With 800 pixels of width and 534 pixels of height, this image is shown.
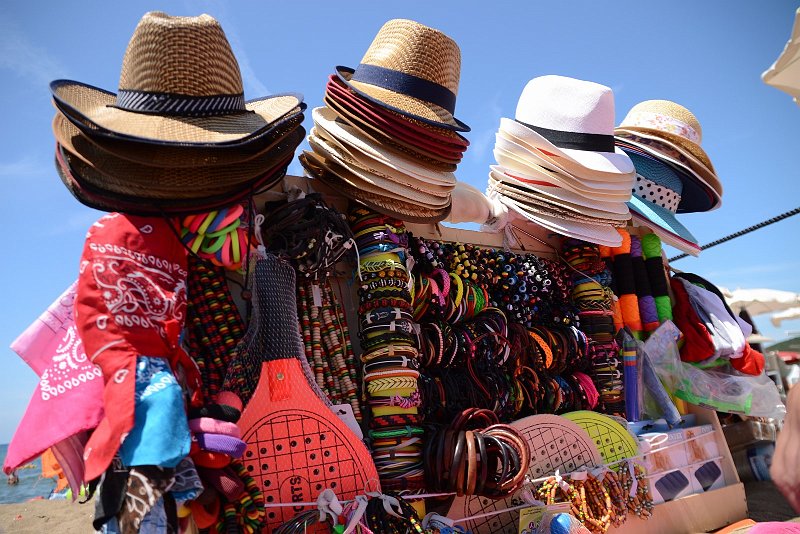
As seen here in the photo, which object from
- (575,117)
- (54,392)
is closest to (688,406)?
(575,117)

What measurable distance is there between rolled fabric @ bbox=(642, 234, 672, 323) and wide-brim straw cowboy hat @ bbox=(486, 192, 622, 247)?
1.88ft

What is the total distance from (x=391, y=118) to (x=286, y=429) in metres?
1.00

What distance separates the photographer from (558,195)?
2812 mm

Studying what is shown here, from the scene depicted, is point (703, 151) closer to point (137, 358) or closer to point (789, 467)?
point (789, 467)

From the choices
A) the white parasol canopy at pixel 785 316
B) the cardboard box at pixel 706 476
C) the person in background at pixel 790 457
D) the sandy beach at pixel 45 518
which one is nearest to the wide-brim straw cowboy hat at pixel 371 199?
the person in background at pixel 790 457

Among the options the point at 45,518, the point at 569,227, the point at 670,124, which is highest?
the point at 670,124

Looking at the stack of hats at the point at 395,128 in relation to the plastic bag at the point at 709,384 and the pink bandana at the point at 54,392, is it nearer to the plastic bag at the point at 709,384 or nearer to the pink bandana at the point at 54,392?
the pink bandana at the point at 54,392

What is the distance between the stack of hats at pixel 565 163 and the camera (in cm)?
279

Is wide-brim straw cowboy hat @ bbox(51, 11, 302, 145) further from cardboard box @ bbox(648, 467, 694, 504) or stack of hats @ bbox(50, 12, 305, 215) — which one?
cardboard box @ bbox(648, 467, 694, 504)

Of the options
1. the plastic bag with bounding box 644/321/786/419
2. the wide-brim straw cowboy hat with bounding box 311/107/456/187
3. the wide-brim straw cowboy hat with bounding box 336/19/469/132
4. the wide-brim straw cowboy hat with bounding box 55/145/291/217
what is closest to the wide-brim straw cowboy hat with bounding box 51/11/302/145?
the wide-brim straw cowboy hat with bounding box 55/145/291/217

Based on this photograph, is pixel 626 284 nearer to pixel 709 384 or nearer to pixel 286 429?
pixel 709 384

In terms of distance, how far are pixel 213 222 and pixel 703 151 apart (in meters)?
2.82

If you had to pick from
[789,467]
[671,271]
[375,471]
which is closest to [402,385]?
[375,471]

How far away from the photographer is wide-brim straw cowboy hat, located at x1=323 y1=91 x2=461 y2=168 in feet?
6.91
